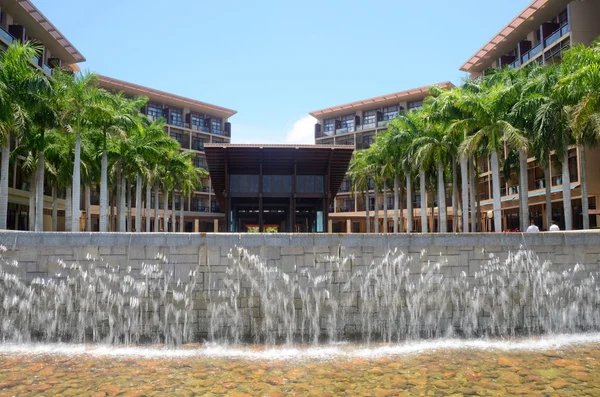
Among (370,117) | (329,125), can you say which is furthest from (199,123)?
(370,117)

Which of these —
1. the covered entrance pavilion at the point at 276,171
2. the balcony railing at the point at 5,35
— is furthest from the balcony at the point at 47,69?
the covered entrance pavilion at the point at 276,171

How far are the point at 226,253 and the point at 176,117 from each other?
62876 mm

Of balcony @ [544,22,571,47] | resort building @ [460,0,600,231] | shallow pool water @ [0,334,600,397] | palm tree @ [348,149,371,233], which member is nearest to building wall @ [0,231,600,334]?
shallow pool water @ [0,334,600,397]

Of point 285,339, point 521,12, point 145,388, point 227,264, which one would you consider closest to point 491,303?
point 285,339

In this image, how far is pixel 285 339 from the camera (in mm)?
12992

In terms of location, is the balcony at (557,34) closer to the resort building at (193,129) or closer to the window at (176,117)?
the resort building at (193,129)

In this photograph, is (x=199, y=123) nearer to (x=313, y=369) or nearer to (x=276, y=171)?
(x=276, y=171)

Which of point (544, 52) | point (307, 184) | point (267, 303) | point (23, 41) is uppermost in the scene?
point (23, 41)

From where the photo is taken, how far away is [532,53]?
42375 millimetres

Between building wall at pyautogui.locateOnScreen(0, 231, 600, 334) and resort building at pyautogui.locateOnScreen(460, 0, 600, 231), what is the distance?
18339 mm

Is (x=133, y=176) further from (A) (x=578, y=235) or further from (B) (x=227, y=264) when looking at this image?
(A) (x=578, y=235)

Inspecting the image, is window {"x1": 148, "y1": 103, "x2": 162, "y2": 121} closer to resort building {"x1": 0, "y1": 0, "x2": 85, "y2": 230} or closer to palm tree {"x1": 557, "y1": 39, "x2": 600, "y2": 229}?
resort building {"x1": 0, "y1": 0, "x2": 85, "y2": 230}

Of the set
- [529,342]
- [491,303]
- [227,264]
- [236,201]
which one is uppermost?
[236,201]

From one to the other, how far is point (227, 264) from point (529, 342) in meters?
8.87
